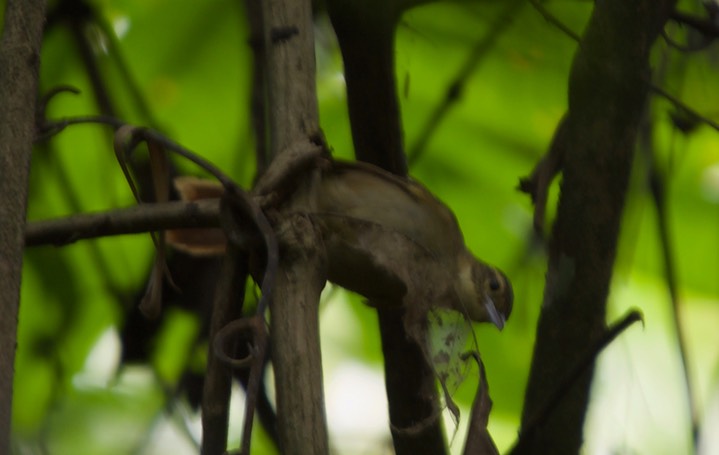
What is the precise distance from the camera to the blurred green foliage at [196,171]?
155 centimetres

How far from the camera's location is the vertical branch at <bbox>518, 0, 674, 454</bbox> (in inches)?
39.1

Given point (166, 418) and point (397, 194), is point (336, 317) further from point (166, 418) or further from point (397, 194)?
point (397, 194)

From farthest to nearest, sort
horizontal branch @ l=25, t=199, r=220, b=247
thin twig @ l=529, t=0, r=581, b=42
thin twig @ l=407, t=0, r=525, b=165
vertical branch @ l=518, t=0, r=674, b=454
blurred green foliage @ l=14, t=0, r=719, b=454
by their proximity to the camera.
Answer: blurred green foliage @ l=14, t=0, r=719, b=454 < thin twig @ l=407, t=0, r=525, b=165 < thin twig @ l=529, t=0, r=581, b=42 < vertical branch @ l=518, t=0, r=674, b=454 < horizontal branch @ l=25, t=199, r=220, b=247

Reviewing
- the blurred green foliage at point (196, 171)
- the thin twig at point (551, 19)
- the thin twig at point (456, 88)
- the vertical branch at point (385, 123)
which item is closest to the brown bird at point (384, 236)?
the vertical branch at point (385, 123)

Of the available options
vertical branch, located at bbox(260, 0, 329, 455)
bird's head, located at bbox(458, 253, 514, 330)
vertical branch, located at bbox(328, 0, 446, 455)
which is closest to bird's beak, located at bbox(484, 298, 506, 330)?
bird's head, located at bbox(458, 253, 514, 330)

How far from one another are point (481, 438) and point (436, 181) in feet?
2.84

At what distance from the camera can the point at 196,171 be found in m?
1.62

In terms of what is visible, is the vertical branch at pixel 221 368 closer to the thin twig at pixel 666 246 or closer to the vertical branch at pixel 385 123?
the vertical branch at pixel 385 123

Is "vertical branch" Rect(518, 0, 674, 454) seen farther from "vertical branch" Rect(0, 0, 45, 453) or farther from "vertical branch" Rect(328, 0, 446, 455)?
"vertical branch" Rect(0, 0, 45, 453)

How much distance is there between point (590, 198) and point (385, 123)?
8.7 inches

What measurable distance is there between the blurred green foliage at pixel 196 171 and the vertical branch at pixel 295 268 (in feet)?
2.24

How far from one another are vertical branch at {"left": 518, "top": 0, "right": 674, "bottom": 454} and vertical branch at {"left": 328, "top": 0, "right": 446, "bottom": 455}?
12cm

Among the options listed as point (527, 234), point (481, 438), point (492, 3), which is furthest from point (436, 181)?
point (481, 438)

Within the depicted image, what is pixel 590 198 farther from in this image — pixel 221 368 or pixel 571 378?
pixel 221 368
